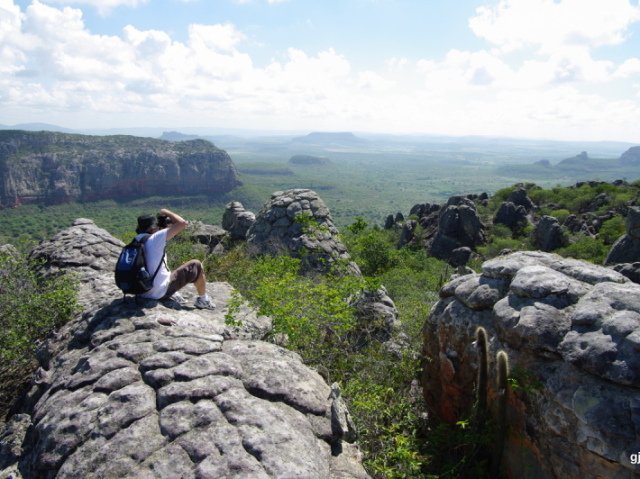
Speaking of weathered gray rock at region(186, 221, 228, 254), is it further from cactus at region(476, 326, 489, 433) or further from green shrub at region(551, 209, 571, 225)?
green shrub at region(551, 209, 571, 225)

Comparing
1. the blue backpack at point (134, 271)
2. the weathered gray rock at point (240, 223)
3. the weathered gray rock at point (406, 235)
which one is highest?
the blue backpack at point (134, 271)

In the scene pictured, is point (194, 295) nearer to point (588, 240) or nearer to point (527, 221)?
point (588, 240)

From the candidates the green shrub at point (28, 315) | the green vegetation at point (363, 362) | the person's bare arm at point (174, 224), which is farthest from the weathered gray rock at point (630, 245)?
the green shrub at point (28, 315)

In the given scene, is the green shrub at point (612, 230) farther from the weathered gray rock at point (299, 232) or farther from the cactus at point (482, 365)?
the cactus at point (482, 365)

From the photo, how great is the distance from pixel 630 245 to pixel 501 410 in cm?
2592

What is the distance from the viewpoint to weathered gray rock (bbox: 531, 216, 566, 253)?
3462 centimetres

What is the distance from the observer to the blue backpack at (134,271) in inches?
236

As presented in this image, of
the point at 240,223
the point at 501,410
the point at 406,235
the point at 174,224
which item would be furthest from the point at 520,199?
the point at 174,224

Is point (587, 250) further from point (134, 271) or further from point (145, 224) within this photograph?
point (134, 271)

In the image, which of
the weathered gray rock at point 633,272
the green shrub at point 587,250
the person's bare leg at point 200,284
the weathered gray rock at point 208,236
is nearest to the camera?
the person's bare leg at point 200,284

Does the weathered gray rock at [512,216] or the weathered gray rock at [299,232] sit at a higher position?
the weathered gray rock at [299,232]

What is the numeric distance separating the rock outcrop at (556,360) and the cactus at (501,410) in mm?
142

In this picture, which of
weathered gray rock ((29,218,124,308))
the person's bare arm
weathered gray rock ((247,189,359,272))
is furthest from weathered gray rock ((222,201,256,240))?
the person's bare arm

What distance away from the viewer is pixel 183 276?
7.10m
